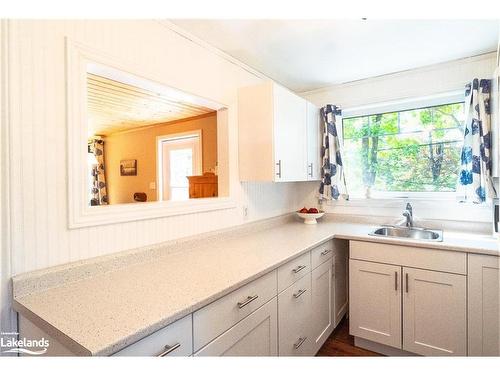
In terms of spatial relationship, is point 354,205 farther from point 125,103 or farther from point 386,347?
point 125,103

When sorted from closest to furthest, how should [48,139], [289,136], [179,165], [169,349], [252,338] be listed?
[169,349]
[48,139]
[252,338]
[289,136]
[179,165]

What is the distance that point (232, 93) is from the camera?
2055mm

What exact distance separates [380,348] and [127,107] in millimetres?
3391

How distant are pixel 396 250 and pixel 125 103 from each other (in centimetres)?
295

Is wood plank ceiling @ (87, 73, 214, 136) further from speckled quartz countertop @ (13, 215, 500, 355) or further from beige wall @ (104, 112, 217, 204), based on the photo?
speckled quartz countertop @ (13, 215, 500, 355)

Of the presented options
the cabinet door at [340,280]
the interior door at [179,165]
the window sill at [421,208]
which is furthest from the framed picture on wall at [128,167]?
the cabinet door at [340,280]

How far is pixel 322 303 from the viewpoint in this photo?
6.35 feet

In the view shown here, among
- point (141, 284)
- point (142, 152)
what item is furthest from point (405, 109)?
point (142, 152)

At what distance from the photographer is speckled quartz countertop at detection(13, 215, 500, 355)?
2.61 ft

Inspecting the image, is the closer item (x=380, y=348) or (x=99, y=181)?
(x=380, y=348)

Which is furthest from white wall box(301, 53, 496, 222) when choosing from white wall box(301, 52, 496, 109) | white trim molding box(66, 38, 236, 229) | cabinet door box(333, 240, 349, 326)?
white trim molding box(66, 38, 236, 229)

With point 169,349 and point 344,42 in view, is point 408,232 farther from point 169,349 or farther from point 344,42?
point 169,349

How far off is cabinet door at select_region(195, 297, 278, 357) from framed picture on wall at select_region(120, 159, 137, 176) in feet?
12.9
